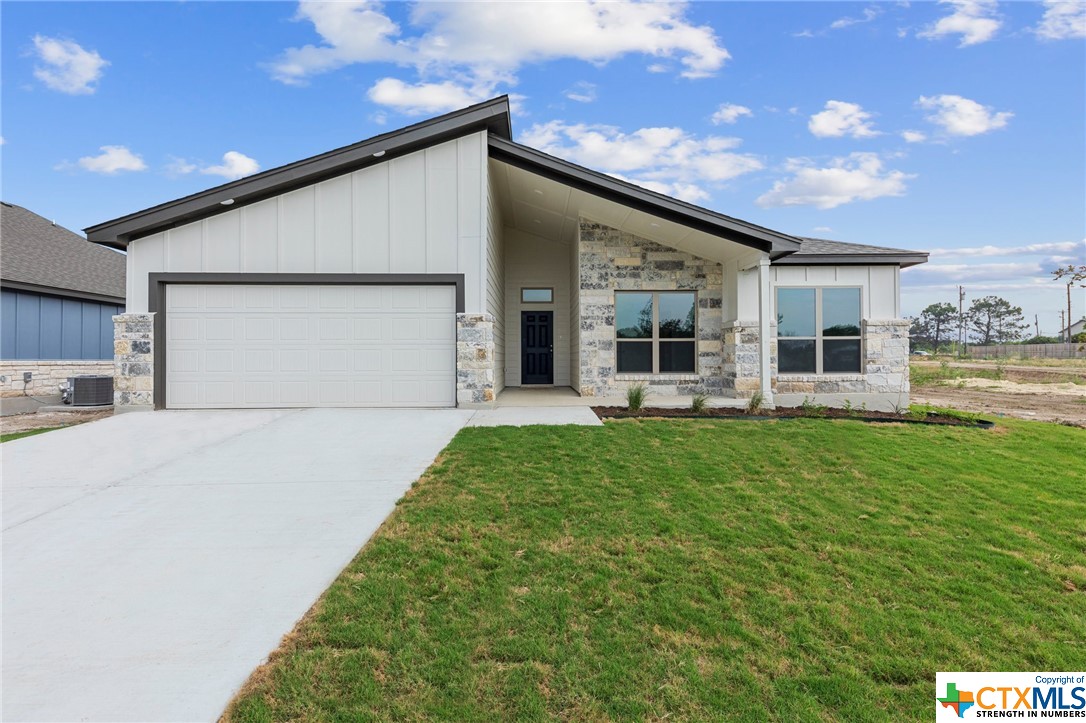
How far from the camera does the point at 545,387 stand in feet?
50.8

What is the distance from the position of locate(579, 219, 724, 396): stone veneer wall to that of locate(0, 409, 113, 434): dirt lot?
9.96 meters

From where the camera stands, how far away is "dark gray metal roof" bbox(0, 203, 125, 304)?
46.0 ft

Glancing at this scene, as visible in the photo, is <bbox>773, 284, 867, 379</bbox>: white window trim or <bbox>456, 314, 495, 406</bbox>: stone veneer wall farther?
<bbox>773, 284, 867, 379</bbox>: white window trim

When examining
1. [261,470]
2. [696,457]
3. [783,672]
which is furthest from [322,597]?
[696,457]

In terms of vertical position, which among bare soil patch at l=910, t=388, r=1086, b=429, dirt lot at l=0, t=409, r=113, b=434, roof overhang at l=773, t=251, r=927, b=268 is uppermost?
roof overhang at l=773, t=251, r=927, b=268

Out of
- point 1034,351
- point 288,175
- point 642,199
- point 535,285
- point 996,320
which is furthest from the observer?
point 996,320

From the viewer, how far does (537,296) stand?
627 inches

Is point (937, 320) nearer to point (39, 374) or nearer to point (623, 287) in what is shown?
point (623, 287)

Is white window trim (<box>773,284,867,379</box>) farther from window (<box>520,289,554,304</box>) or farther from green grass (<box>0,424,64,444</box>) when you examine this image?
green grass (<box>0,424,64,444</box>)

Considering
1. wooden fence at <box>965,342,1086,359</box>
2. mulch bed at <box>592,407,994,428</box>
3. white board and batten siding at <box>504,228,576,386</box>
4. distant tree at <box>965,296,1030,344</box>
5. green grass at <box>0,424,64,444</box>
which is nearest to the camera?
green grass at <box>0,424,64,444</box>

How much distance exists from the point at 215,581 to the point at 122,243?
9531mm

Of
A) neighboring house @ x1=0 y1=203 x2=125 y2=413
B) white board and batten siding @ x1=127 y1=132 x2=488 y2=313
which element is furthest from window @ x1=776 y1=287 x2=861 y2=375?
neighboring house @ x1=0 y1=203 x2=125 y2=413

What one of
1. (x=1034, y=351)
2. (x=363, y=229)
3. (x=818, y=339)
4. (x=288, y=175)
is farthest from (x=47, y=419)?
(x=1034, y=351)

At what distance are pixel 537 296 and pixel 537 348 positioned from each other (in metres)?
1.58
